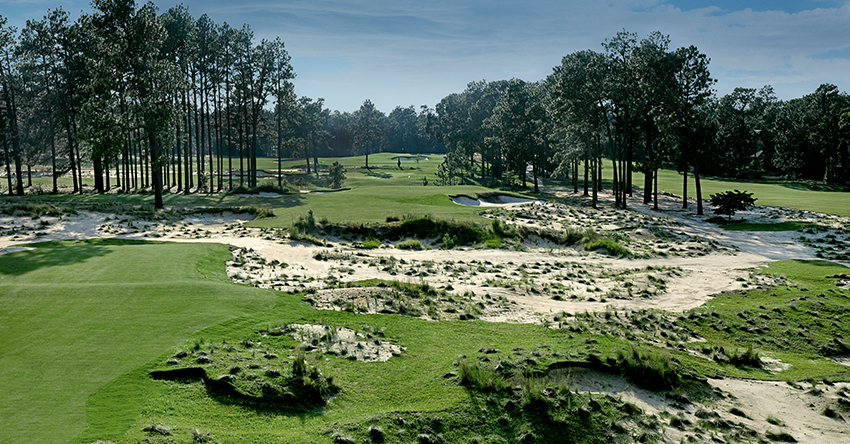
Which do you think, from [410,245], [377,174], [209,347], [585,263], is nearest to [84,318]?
[209,347]

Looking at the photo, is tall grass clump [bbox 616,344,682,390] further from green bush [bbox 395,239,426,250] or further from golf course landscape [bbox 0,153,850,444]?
green bush [bbox 395,239,426,250]

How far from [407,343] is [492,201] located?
3291cm

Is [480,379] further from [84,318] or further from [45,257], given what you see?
[45,257]

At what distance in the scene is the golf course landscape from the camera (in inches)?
308

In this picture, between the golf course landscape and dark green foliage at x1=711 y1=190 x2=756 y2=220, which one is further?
dark green foliage at x1=711 y1=190 x2=756 y2=220

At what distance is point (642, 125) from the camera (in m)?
48.2

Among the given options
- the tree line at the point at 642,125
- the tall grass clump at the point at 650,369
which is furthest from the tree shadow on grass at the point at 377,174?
the tall grass clump at the point at 650,369

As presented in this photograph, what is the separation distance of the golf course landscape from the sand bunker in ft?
52.6

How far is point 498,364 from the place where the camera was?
976cm

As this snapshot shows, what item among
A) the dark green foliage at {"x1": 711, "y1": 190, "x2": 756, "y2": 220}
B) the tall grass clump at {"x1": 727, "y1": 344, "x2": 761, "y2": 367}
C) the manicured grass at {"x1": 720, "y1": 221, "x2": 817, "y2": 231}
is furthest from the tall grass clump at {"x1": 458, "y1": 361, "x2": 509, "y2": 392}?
the dark green foliage at {"x1": 711, "y1": 190, "x2": 756, "y2": 220}

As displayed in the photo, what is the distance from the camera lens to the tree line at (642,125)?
4294cm

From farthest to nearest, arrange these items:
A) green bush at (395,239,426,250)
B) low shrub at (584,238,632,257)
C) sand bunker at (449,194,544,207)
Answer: sand bunker at (449,194,544,207) < green bush at (395,239,426,250) < low shrub at (584,238,632,257)

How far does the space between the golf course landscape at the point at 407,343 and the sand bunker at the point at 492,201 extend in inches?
632

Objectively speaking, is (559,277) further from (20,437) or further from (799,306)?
(20,437)
